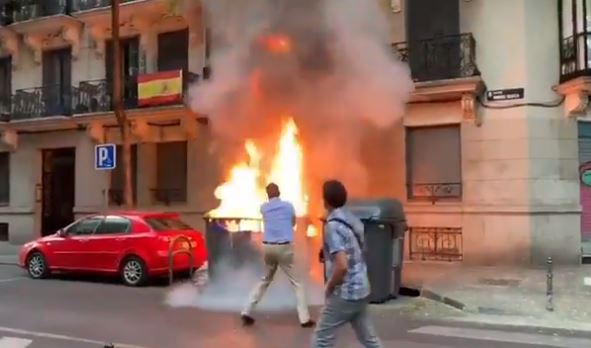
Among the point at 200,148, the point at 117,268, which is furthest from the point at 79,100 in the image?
the point at 117,268

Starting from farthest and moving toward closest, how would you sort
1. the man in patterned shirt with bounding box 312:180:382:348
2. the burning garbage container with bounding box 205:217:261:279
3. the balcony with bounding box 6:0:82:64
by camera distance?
1. the balcony with bounding box 6:0:82:64
2. the burning garbage container with bounding box 205:217:261:279
3. the man in patterned shirt with bounding box 312:180:382:348

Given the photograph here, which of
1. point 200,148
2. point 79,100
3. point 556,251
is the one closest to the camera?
point 556,251

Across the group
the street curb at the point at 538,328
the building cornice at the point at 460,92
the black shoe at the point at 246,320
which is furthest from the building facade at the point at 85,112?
the street curb at the point at 538,328

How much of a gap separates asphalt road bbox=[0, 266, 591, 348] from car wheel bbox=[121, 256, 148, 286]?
1731 mm

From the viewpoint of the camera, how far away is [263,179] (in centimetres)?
1176

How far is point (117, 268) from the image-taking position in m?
13.1

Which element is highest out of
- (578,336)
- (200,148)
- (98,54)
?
(98,54)

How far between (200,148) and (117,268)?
19.6ft

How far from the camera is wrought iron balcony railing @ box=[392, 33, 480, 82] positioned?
15.4m

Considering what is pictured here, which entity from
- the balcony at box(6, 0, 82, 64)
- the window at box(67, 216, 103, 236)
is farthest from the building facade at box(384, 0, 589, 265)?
the balcony at box(6, 0, 82, 64)

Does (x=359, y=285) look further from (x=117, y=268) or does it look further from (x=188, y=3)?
(x=188, y=3)

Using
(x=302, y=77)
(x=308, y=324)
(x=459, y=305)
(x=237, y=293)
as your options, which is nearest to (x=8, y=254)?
(x=237, y=293)

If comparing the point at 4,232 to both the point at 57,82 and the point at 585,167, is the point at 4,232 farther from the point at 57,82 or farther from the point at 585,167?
the point at 585,167

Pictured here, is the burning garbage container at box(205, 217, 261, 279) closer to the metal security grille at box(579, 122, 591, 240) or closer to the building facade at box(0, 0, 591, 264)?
the building facade at box(0, 0, 591, 264)
